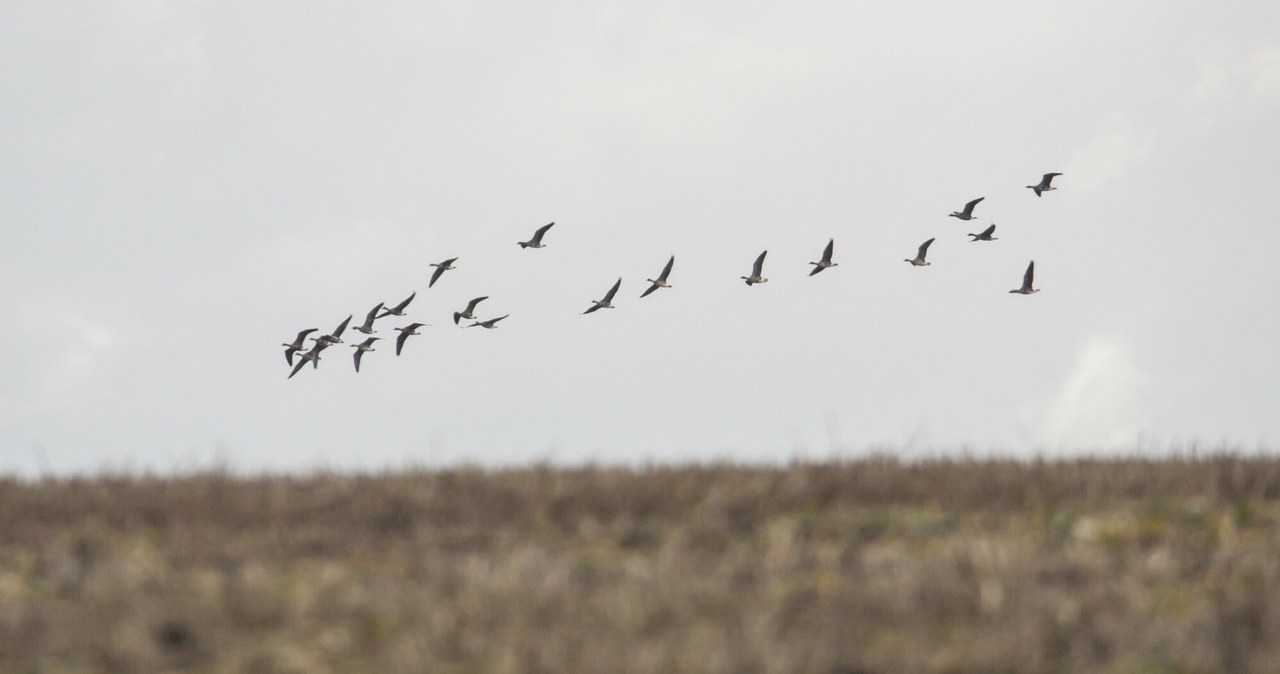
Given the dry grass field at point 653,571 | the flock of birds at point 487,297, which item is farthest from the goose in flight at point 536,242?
the dry grass field at point 653,571

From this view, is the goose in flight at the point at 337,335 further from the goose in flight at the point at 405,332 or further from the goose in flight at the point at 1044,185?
the goose in flight at the point at 1044,185

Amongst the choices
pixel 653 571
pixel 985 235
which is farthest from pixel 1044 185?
pixel 653 571

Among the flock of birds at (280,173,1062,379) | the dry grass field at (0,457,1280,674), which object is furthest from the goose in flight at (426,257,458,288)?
the dry grass field at (0,457,1280,674)

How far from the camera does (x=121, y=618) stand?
938 centimetres

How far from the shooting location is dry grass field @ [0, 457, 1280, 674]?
8805mm

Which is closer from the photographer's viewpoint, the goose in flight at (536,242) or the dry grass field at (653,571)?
the dry grass field at (653,571)

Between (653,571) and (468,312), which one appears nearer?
(653,571)

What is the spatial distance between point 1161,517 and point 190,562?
7.00 meters

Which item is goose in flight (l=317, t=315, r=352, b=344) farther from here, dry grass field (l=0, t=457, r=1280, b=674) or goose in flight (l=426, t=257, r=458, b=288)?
dry grass field (l=0, t=457, r=1280, b=674)

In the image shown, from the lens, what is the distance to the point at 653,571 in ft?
33.5

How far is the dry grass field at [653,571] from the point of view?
8805 millimetres

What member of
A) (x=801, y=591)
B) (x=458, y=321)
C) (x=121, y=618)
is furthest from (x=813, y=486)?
(x=458, y=321)

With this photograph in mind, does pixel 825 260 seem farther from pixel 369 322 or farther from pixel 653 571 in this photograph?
pixel 653 571

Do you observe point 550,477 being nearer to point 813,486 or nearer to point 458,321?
point 813,486
